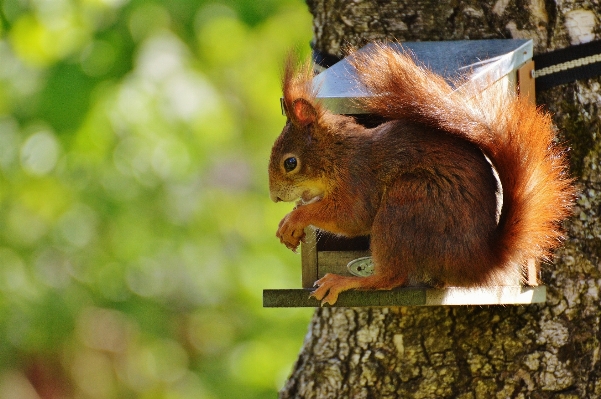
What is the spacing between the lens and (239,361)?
163 inches

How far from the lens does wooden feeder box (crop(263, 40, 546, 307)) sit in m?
1.73

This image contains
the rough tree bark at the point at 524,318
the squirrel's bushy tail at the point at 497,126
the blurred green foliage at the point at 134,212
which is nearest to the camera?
the squirrel's bushy tail at the point at 497,126

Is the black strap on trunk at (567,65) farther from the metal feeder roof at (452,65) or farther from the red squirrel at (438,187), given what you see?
the red squirrel at (438,187)

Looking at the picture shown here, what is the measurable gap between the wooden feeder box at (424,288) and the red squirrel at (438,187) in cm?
4

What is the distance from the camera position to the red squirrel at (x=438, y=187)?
5.60 ft

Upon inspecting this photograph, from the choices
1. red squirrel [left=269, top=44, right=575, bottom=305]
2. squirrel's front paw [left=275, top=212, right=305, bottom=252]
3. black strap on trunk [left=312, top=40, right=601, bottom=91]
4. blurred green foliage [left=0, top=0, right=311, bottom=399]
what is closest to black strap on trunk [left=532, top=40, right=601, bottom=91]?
black strap on trunk [left=312, top=40, right=601, bottom=91]

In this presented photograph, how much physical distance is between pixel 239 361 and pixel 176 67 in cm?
146

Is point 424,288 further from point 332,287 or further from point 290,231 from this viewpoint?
point 290,231

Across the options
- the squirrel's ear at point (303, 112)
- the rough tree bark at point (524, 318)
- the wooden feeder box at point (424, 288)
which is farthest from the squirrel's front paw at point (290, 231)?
the rough tree bark at point (524, 318)

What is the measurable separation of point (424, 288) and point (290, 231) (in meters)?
0.31

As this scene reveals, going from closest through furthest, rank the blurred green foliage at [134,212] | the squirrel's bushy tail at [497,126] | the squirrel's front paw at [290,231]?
the squirrel's bushy tail at [497,126]
the squirrel's front paw at [290,231]
the blurred green foliage at [134,212]

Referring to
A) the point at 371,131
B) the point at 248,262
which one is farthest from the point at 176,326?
the point at 371,131

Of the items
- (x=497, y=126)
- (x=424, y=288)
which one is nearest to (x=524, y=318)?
(x=424, y=288)

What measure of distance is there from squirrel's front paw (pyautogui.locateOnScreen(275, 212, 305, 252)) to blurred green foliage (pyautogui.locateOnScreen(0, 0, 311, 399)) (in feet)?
6.56
